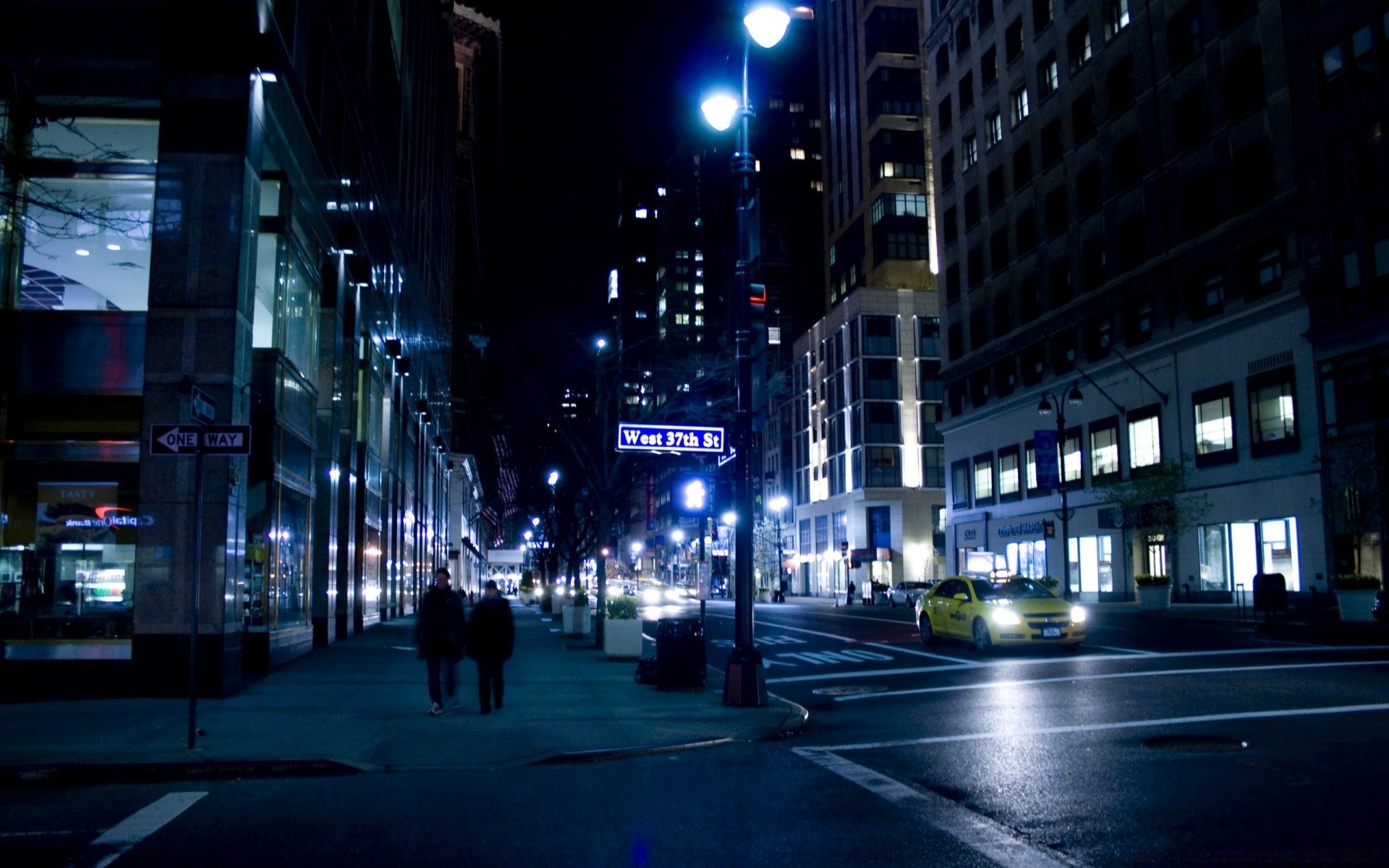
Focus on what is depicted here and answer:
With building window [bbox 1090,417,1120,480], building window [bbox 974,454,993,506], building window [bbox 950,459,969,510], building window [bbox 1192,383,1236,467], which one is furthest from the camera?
building window [bbox 950,459,969,510]

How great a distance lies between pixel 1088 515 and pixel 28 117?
4723 cm

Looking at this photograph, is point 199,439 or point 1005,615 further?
point 1005,615

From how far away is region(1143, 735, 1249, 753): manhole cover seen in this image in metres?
10.2

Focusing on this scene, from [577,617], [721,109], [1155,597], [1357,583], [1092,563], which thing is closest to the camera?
[721,109]

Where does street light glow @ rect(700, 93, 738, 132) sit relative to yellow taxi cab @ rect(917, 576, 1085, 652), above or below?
above

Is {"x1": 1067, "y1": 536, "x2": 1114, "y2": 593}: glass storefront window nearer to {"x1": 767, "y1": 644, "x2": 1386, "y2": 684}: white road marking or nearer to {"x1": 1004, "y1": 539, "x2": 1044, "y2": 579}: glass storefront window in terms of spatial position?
{"x1": 1004, "y1": 539, "x2": 1044, "y2": 579}: glass storefront window

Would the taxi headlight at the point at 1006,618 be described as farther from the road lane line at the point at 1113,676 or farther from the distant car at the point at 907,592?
the distant car at the point at 907,592

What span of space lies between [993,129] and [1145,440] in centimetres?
2269

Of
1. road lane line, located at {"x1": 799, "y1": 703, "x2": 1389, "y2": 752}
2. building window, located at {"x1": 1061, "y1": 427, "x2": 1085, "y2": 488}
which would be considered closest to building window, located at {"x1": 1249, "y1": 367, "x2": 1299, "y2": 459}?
building window, located at {"x1": 1061, "y1": 427, "x2": 1085, "y2": 488}

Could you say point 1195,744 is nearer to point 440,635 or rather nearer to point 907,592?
point 440,635

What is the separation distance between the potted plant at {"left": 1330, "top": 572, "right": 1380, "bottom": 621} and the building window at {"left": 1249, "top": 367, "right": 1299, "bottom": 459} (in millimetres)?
10365

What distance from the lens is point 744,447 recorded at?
15008 millimetres

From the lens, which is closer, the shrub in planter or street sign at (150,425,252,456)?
street sign at (150,425,252,456)

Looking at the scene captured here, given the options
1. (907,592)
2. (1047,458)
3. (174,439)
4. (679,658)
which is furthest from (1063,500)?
(174,439)
